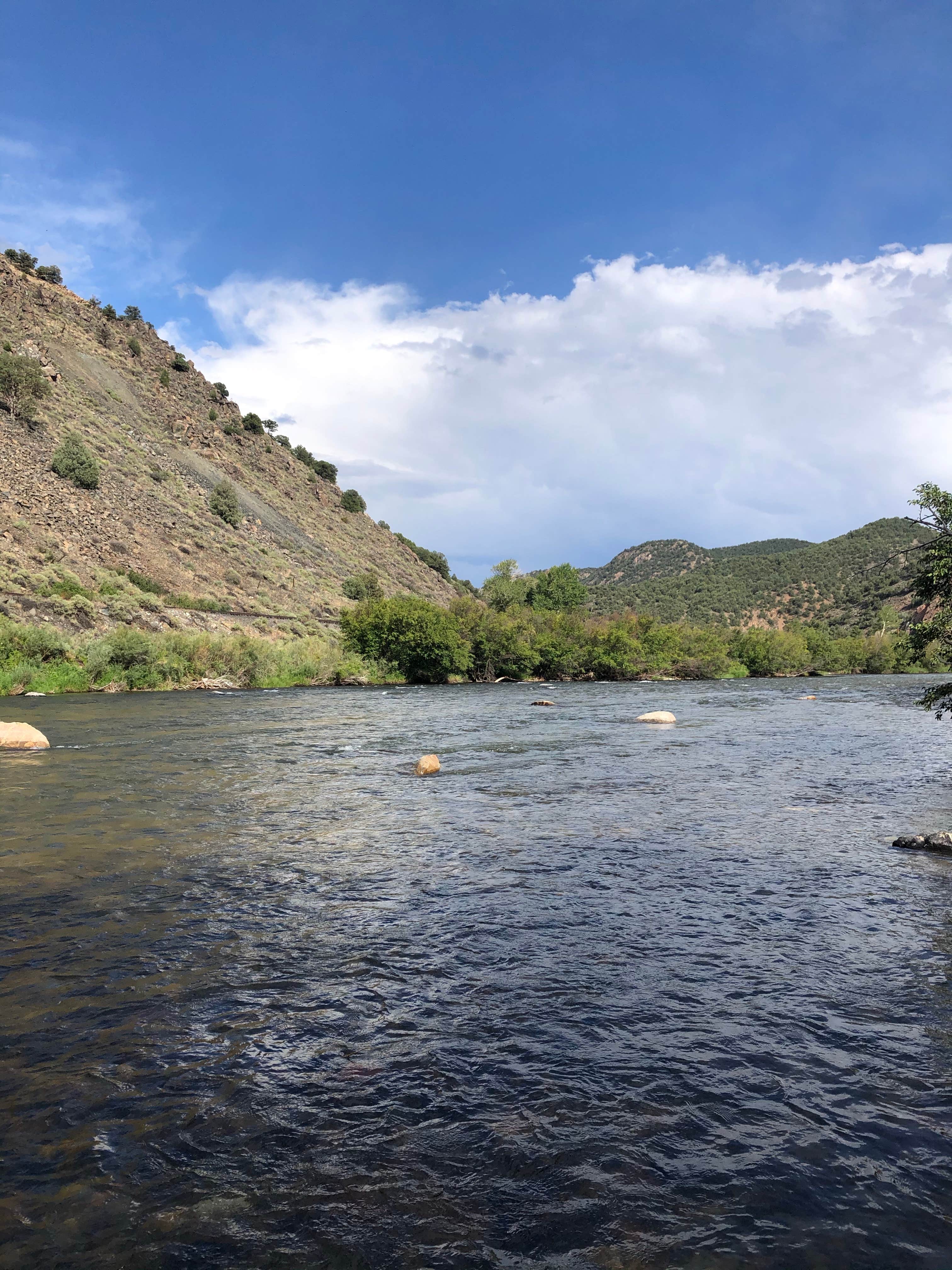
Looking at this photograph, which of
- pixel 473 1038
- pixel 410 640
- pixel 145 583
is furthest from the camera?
pixel 410 640

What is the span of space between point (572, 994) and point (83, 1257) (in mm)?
4044

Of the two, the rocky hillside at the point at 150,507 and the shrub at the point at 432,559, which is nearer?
the rocky hillside at the point at 150,507

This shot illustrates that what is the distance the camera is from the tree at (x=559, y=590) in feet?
390

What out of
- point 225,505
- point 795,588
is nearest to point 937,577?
point 225,505

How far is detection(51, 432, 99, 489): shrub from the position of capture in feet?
208

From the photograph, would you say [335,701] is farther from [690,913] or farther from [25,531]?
[690,913]

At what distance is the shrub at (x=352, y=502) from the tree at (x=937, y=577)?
104460mm

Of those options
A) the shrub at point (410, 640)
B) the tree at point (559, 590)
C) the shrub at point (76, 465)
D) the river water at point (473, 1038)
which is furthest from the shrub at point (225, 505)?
the river water at point (473, 1038)

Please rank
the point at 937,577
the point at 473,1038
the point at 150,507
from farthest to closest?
the point at 150,507 < the point at 937,577 < the point at 473,1038

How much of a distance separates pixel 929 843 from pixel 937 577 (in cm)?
619

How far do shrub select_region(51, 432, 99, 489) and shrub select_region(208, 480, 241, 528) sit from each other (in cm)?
1648

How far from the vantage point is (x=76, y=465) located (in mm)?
63969

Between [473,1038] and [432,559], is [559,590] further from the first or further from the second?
[473,1038]

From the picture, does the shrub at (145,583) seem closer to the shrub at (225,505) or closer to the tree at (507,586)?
the shrub at (225,505)
